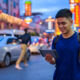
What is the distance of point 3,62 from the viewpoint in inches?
405

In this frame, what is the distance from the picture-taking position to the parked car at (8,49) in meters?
10.3

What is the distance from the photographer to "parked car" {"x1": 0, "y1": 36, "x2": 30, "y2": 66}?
1033cm

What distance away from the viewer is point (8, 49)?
36.3 feet

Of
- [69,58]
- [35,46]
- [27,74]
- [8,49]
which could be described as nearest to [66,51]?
[69,58]

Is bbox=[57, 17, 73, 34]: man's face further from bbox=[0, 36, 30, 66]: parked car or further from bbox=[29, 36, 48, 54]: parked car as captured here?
bbox=[29, 36, 48, 54]: parked car

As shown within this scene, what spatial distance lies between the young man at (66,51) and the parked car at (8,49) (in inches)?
303

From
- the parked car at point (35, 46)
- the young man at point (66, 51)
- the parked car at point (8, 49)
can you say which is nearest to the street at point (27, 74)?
the parked car at point (8, 49)

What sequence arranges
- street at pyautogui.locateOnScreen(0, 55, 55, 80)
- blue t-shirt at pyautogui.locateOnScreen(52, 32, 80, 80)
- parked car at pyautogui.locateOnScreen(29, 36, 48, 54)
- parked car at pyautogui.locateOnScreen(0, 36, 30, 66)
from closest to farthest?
blue t-shirt at pyautogui.locateOnScreen(52, 32, 80, 80)
street at pyautogui.locateOnScreen(0, 55, 55, 80)
parked car at pyautogui.locateOnScreen(0, 36, 30, 66)
parked car at pyautogui.locateOnScreen(29, 36, 48, 54)

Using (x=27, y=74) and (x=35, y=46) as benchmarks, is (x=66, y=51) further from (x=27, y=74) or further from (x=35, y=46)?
(x=35, y=46)

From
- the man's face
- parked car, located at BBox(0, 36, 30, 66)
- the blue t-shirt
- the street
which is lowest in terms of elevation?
the street

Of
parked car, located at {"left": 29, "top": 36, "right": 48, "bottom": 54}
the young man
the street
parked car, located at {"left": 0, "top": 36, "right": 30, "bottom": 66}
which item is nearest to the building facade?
parked car, located at {"left": 29, "top": 36, "right": 48, "bottom": 54}

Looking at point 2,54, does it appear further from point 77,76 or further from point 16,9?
point 16,9

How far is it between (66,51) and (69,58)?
0.08 m

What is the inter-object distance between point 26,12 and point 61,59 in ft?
170
